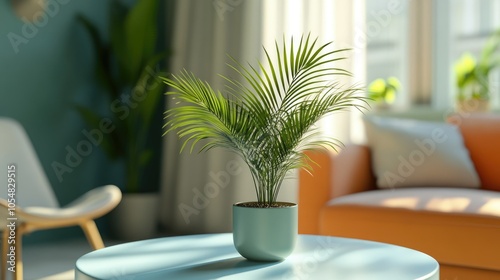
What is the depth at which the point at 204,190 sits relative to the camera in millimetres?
4039

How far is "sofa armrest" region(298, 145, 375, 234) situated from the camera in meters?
2.62

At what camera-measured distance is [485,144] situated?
2836 millimetres

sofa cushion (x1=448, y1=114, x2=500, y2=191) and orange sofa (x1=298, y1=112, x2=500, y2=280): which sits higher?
sofa cushion (x1=448, y1=114, x2=500, y2=191)

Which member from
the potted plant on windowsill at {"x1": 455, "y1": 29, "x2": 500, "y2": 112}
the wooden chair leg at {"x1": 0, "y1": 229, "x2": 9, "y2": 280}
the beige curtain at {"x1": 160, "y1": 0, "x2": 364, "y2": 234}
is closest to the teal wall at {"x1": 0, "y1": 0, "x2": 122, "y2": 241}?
the beige curtain at {"x1": 160, "y1": 0, "x2": 364, "y2": 234}

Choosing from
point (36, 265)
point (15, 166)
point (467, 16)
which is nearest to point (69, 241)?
point (36, 265)

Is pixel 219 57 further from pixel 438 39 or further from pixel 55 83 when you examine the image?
pixel 438 39

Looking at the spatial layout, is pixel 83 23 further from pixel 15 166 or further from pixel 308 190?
pixel 308 190

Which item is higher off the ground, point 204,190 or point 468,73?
point 468,73

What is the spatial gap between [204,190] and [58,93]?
1011mm

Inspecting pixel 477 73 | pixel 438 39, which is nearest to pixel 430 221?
pixel 477 73

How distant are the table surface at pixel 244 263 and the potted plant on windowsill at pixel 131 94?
2.10 m

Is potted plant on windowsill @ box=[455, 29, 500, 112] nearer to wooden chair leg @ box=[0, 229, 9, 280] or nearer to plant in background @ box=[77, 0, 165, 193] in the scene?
plant in background @ box=[77, 0, 165, 193]

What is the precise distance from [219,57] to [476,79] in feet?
4.76

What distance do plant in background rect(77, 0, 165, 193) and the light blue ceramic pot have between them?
235 cm
